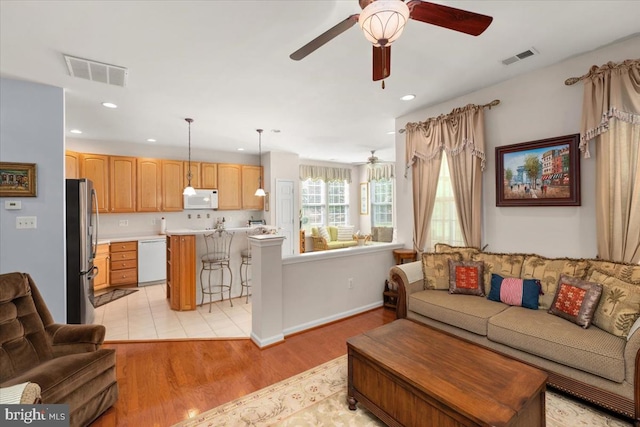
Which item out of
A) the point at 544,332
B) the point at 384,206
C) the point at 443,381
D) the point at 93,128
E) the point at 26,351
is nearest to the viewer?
the point at 443,381

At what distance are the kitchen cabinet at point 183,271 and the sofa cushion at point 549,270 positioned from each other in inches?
157

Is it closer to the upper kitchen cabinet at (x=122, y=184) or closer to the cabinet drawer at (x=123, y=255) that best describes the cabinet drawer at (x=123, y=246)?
the cabinet drawer at (x=123, y=255)

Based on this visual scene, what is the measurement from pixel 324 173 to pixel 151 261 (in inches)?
194

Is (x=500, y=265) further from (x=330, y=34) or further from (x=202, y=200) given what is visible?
(x=202, y=200)

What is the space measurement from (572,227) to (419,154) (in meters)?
1.80

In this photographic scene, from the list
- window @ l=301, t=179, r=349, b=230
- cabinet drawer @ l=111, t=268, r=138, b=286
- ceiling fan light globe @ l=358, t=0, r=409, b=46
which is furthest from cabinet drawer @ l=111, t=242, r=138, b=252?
ceiling fan light globe @ l=358, t=0, r=409, b=46

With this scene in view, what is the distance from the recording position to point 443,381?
1.59 metres

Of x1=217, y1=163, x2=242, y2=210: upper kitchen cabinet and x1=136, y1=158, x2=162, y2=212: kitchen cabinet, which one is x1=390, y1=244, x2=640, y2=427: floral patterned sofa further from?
x1=136, y1=158, x2=162, y2=212: kitchen cabinet

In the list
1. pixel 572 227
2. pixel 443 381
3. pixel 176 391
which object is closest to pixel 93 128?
pixel 176 391

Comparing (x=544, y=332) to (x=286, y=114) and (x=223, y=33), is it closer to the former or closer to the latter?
(x=223, y=33)

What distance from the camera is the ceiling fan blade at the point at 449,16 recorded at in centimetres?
142

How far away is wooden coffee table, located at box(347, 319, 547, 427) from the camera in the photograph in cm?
141

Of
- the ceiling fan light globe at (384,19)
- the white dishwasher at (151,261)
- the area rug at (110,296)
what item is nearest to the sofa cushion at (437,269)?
the ceiling fan light globe at (384,19)

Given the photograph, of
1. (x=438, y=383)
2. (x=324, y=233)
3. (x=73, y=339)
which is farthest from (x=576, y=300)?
(x=324, y=233)
